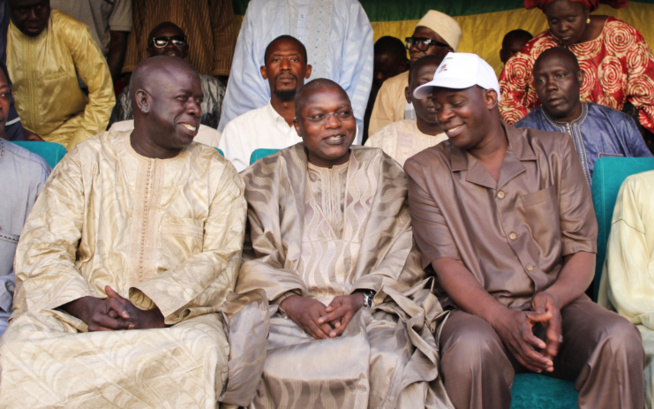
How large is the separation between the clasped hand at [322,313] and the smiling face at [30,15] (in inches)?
149

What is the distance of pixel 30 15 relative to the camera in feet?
18.7

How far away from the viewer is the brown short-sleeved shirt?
327cm

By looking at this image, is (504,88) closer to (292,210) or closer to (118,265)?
(292,210)

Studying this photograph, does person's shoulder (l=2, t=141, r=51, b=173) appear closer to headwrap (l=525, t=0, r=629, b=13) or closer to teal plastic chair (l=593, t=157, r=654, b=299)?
teal plastic chair (l=593, t=157, r=654, b=299)

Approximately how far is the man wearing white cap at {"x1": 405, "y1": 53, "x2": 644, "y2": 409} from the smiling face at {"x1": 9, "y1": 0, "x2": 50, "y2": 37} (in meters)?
3.68

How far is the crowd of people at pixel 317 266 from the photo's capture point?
284 centimetres

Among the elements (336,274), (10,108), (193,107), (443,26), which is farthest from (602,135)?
(10,108)

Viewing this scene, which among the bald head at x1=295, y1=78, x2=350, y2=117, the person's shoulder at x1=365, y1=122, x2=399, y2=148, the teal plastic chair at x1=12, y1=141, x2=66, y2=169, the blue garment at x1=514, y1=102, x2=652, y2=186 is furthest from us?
the person's shoulder at x1=365, y1=122, x2=399, y2=148

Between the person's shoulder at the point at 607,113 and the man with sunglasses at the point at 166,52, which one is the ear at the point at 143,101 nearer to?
the man with sunglasses at the point at 166,52

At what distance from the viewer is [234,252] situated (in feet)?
11.2

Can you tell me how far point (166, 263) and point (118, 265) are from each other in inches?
8.9

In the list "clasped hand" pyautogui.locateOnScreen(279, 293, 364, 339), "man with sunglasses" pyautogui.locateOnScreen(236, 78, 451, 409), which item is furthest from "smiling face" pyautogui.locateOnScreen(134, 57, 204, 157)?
"clasped hand" pyautogui.locateOnScreen(279, 293, 364, 339)

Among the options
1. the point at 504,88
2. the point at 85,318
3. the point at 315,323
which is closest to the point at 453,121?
the point at 315,323

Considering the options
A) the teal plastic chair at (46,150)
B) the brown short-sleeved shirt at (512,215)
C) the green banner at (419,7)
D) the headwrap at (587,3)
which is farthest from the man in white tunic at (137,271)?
the green banner at (419,7)
